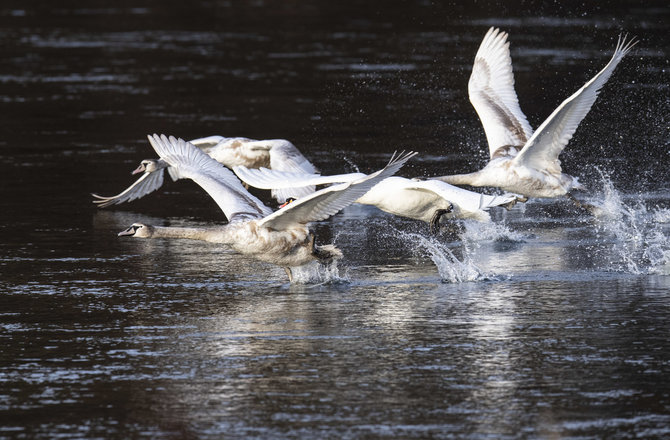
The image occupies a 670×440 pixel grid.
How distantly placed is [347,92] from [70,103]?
4972 millimetres

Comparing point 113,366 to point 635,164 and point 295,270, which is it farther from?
point 635,164

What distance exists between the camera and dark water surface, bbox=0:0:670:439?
7836mm

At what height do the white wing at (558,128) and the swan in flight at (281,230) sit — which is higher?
the white wing at (558,128)

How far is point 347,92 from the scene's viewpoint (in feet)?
Answer: 77.1

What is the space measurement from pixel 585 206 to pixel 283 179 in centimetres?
385

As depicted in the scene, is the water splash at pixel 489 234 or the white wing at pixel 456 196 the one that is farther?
the water splash at pixel 489 234

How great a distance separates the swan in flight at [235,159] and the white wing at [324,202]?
10.5 ft

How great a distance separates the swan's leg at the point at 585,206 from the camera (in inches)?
551

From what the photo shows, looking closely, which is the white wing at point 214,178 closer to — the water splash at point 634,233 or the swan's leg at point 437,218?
the swan's leg at point 437,218

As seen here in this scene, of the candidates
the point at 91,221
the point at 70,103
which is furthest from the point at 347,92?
the point at 91,221

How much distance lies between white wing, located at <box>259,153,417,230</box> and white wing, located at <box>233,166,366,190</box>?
0.62 metres

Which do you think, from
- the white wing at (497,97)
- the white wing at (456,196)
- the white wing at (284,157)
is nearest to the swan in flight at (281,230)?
the white wing at (456,196)

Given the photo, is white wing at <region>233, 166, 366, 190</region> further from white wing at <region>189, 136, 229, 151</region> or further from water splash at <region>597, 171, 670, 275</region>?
white wing at <region>189, 136, 229, 151</region>

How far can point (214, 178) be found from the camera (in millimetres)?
12477
